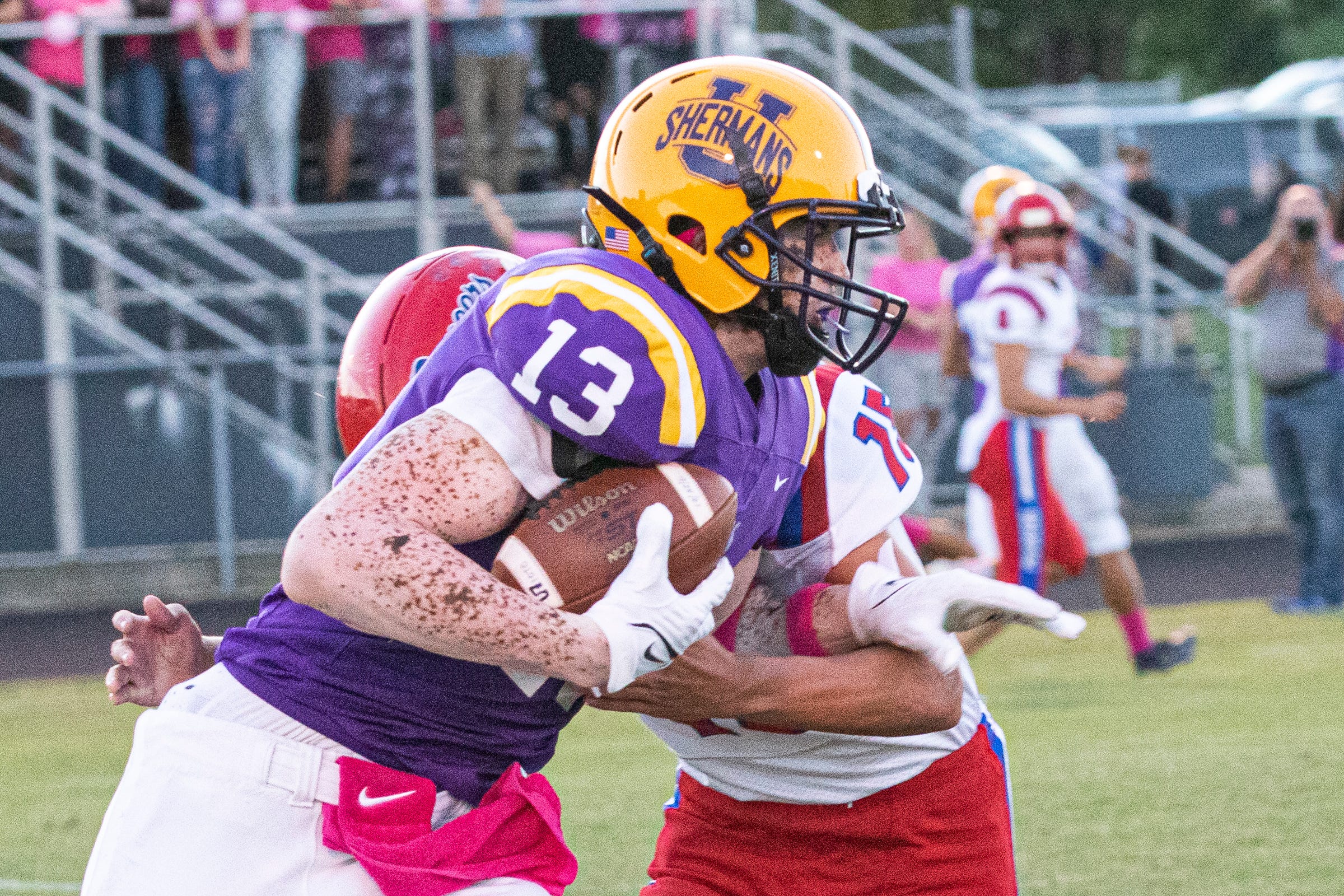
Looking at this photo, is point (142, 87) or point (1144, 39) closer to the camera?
point (142, 87)

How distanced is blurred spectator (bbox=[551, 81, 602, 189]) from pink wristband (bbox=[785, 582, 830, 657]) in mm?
8058

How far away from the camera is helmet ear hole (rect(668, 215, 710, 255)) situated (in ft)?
8.25

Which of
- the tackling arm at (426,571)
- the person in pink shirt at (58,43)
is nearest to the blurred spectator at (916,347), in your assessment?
the person in pink shirt at (58,43)

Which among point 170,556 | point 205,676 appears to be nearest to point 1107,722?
point 205,676

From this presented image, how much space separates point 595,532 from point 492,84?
28.4ft

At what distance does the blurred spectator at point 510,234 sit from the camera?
9461mm

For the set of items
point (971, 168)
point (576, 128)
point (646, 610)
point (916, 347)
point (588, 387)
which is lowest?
point (916, 347)

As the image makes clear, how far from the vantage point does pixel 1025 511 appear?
6734mm

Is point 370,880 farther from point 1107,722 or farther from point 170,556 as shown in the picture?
point 170,556

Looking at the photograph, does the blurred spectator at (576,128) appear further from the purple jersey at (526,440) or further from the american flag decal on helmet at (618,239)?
the purple jersey at (526,440)

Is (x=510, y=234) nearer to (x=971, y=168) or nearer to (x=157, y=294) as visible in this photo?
(x=157, y=294)

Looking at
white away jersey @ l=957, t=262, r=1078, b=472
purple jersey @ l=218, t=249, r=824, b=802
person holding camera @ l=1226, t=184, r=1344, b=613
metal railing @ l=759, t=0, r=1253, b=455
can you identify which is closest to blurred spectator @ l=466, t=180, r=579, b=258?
metal railing @ l=759, t=0, r=1253, b=455

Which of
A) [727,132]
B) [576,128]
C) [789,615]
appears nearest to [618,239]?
[727,132]

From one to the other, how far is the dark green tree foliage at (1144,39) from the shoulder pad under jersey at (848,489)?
28776 millimetres
